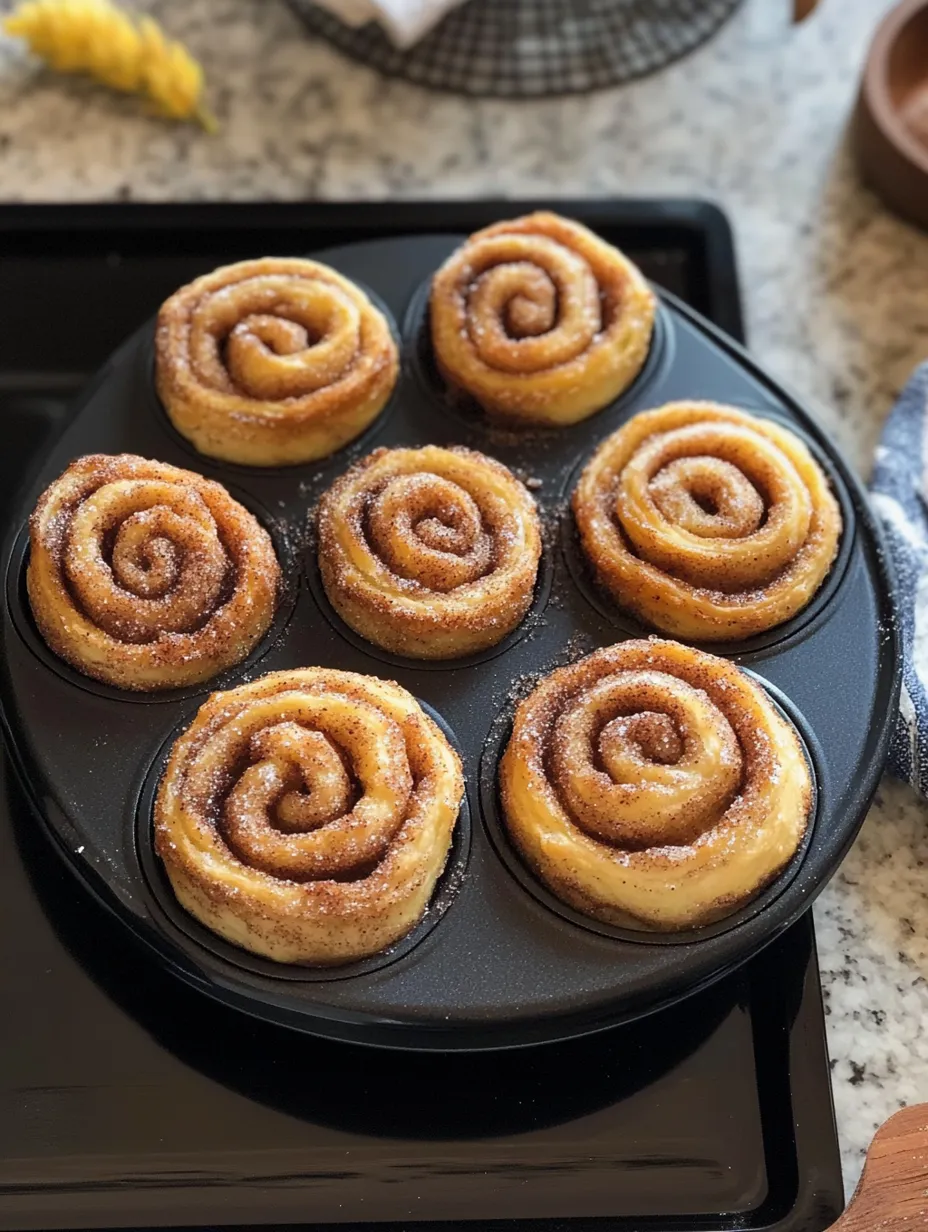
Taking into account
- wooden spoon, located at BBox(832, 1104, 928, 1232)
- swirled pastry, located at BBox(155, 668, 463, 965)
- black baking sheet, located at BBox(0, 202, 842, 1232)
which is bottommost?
black baking sheet, located at BBox(0, 202, 842, 1232)

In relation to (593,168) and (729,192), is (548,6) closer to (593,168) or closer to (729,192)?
(593,168)

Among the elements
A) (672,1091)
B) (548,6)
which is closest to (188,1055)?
(672,1091)

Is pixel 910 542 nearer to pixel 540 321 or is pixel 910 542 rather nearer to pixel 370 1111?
pixel 540 321

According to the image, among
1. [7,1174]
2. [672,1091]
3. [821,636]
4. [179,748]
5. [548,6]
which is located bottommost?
[7,1174]

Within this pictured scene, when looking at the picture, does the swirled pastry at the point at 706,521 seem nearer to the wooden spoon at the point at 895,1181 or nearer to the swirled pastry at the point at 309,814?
the swirled pastry at the point at 309,814

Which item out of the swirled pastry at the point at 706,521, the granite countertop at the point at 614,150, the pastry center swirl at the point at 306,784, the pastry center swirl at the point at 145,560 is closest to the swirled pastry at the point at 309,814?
the pastry center swirl at the point at 306,784

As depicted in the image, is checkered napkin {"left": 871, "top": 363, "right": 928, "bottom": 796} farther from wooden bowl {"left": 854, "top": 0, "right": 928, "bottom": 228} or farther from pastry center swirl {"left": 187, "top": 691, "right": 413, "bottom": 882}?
pastry center swirl {"left": 187, "top": 691, "right": 413, "bottom": 882}

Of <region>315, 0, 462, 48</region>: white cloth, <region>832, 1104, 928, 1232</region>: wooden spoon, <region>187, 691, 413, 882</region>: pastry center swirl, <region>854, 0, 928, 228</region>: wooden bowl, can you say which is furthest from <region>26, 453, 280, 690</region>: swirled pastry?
<region>854, 0, 928, 228</region>: wooden bowl
